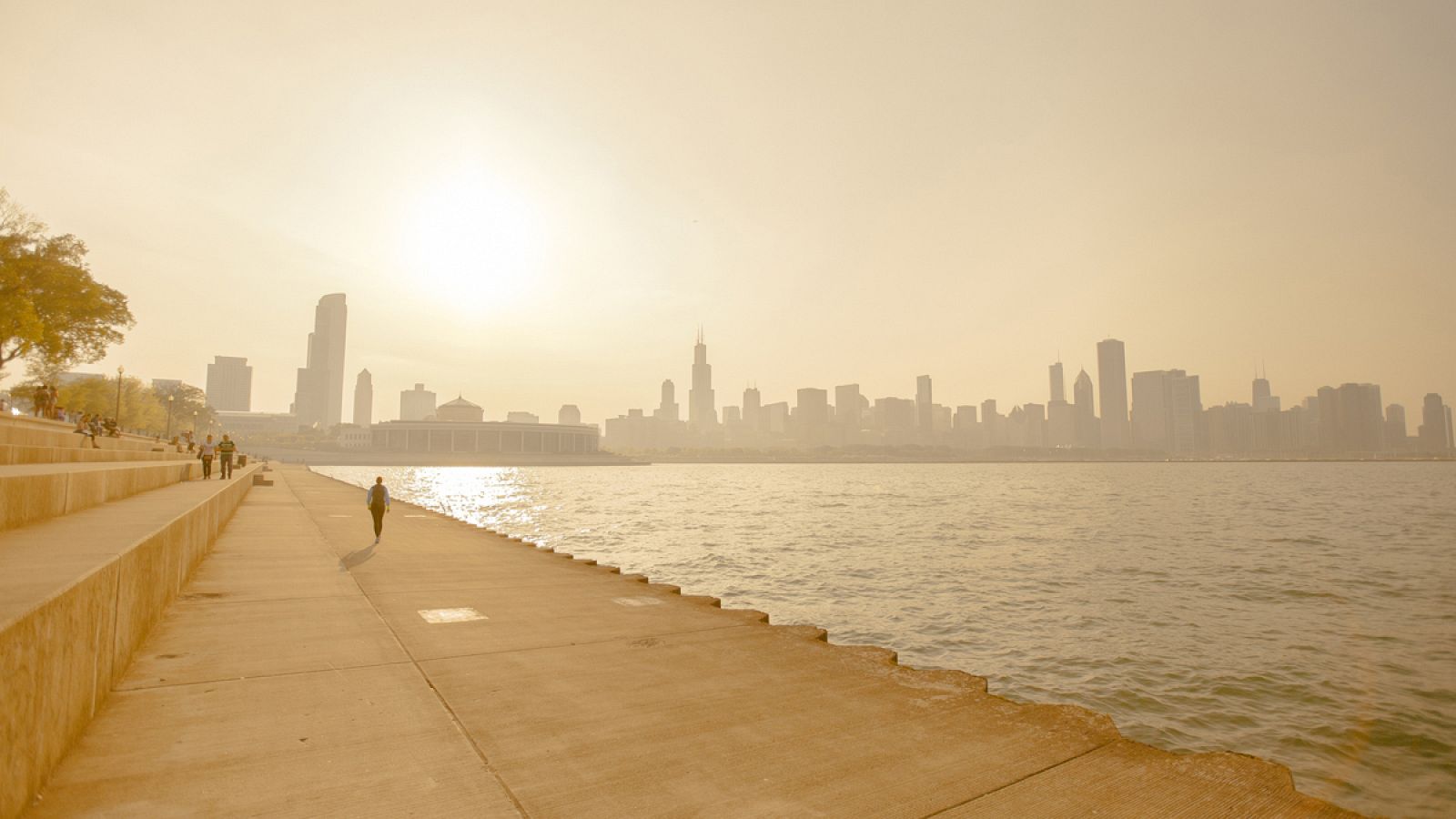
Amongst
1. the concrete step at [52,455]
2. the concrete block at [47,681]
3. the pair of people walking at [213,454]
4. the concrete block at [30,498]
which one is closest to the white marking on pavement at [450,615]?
the concrete block at [47,681]

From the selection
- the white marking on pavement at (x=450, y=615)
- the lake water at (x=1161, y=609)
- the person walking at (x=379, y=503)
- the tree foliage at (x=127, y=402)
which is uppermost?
the tree foliage at (x=127, y=402)

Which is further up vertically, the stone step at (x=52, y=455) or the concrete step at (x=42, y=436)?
the concrete step at (x=42, y=436)

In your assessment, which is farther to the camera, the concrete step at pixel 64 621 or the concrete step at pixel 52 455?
the concrete step at pixel 52 455

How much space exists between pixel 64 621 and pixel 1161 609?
24.9 m

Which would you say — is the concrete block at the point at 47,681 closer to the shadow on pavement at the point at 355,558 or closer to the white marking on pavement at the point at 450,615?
the white marking on pavement at the point at 450,615

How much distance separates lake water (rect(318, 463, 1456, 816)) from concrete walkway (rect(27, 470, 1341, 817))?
686 centimetres

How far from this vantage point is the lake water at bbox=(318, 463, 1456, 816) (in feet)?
39.0

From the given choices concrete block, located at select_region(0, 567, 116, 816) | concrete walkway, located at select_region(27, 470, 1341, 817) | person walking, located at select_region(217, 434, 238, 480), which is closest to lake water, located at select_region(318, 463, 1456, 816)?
concrete walkway, located at select_region(27, 470, 1341, 817)

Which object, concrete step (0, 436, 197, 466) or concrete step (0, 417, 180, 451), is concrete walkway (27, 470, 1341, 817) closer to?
concrete step (0, 436, 197, 466)

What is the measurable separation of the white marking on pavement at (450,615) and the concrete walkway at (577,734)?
127 mm

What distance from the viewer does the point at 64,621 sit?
4.30m

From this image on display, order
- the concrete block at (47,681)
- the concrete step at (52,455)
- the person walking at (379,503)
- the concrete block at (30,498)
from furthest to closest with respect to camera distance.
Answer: the person walking at (379,503) < the concrete step at (52,455) < the concrete block at (30,498) < the concrete block at (47,681)

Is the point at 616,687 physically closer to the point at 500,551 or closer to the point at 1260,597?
the point at 500,551

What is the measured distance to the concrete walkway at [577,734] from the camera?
4.59 meters
